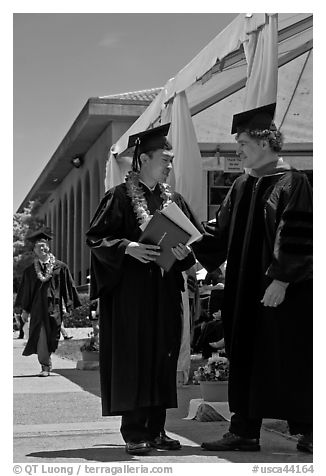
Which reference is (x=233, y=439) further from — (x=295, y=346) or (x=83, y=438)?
(x=83, y=438)

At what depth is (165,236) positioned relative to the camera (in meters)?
5.94

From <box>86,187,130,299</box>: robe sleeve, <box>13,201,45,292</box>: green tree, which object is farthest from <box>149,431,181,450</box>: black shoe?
<box>13,201,45,292</box>: green tree

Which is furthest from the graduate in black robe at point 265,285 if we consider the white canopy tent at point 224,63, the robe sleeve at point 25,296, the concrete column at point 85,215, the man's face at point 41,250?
→ the concrete column at point 85,215

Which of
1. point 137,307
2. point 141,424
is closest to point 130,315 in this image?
point 137,307

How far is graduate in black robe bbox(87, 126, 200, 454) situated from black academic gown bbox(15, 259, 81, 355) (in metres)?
8.01

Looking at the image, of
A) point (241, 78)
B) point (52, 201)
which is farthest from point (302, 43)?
point (52, 201)

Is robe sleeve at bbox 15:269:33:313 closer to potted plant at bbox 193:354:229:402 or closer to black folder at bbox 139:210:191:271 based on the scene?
potted plant at bbox 193:354:229:402

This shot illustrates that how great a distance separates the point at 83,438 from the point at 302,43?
595 centimetres

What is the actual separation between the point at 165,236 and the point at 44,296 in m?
8.52

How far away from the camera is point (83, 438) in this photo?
687 cm

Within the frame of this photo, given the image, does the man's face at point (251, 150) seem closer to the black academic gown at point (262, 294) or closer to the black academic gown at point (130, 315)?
the black academic gown at point (262, 294)

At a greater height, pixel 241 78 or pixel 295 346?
pixel 241 78

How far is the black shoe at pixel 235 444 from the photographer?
6.01m

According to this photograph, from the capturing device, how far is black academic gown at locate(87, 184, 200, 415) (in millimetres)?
6023
